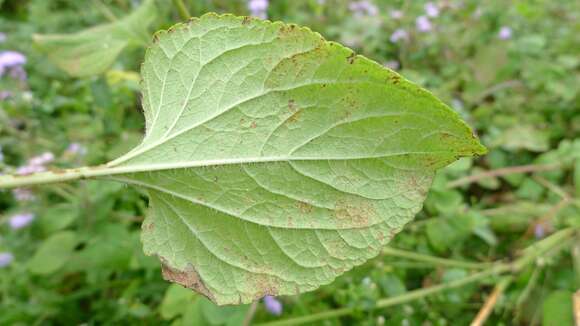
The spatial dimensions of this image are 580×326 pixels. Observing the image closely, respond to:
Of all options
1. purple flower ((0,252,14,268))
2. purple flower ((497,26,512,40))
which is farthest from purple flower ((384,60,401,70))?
purple flower ((0,252,14,268))

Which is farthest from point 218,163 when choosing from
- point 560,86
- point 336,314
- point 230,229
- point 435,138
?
point 560,86

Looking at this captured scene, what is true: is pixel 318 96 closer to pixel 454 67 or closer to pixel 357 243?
pixel 357 243

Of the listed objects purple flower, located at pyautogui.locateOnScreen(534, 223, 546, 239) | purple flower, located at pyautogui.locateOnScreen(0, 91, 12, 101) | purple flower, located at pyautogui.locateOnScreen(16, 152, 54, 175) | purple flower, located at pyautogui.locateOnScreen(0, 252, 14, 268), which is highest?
purple flower, located at pyautogui.locateOnScreen(0, 91, 12, 101)

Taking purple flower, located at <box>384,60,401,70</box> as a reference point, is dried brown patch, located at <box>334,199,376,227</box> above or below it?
above

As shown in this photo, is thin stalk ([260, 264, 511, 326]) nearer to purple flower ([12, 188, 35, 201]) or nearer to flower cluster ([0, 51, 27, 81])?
purple flower ([12, 188, 35, 201])

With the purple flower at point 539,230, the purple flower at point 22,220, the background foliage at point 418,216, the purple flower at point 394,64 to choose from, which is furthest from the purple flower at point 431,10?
the purple flower at point 22,220

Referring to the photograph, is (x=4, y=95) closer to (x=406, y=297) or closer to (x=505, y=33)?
(x=406, y=297)

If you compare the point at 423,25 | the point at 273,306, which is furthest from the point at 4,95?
the point at 423,25
